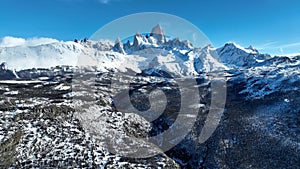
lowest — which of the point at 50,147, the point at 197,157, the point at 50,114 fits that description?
the point at 197,157

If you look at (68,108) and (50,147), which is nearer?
(50,147)

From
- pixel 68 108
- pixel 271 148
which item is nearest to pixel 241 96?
pixel 271 148

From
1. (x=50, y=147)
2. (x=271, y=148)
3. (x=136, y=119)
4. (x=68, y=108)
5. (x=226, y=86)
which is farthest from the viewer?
(x=226, y=86)

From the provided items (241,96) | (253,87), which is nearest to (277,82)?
(253,87)

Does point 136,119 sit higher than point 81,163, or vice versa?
point 136,119

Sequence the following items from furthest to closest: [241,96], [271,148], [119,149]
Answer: [241,96] → [271,148] → [119,149]

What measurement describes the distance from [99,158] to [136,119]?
1634 centimetres

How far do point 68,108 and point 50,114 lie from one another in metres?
3.97

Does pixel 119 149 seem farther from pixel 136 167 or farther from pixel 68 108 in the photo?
pixel 68 108

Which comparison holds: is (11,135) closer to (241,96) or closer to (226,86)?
(241,96)

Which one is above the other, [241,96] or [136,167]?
[241,96]

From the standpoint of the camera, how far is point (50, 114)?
1654 inches

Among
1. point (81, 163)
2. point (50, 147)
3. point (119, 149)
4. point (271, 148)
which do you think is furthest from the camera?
point (271, 148)

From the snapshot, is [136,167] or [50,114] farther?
[50,114]
